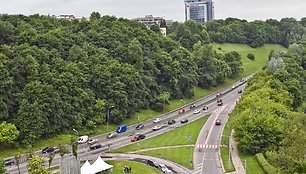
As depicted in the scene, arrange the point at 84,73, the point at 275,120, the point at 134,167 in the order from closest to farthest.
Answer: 1. the point at 134,167
2. the point at 275,120
3. the point at 84,73

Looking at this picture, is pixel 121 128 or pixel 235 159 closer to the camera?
pixel 235 159

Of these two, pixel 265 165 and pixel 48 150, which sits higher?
pixel 265 165

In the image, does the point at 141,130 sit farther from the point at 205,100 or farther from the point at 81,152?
the point at 205,100

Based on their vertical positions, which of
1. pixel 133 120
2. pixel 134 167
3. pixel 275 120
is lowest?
pixel 134 167

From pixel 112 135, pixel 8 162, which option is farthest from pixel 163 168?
pixel 8 162

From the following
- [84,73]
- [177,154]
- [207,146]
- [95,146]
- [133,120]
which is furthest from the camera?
[133,120]

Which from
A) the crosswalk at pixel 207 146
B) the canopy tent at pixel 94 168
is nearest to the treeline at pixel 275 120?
the crosswalk at pixel 207 146

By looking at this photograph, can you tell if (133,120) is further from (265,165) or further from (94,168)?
(265,165)
